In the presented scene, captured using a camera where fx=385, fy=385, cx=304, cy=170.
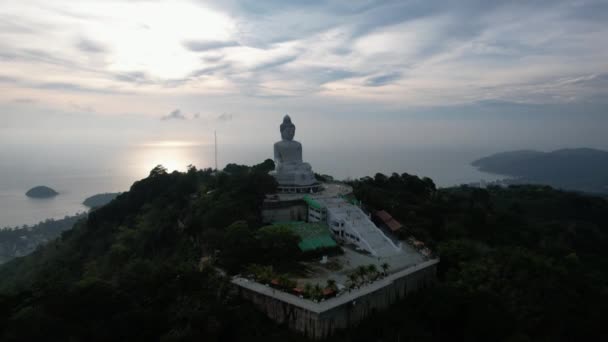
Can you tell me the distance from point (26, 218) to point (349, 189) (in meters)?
88.8

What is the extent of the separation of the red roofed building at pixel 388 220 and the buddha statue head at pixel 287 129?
450 inches

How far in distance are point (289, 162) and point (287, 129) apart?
310cm

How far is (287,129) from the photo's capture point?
34.2 meters

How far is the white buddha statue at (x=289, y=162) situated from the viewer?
31.3 meters

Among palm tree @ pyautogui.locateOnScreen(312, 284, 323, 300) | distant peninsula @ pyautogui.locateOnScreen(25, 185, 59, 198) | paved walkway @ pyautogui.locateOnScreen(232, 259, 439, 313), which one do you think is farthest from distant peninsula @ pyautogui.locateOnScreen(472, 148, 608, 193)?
distant peninsula @ pyautogui.locateOnScreen(25, 185, 59, 198)

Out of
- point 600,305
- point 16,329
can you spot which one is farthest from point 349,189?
point 16,329

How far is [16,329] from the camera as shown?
1123 centimetres

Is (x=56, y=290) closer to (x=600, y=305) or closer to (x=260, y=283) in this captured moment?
Answer: (x=260, y=283)

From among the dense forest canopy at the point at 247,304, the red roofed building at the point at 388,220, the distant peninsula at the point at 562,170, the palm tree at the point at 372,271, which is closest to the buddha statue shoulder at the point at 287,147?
the dense forest canopy at the point at 247,304

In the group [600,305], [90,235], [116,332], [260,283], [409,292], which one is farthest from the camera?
[90,235]

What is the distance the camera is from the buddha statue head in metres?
34.2

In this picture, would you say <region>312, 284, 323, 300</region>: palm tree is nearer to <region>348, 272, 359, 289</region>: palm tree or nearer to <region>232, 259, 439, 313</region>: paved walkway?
<region>232, 259, 439, 313</region>: paved walkway

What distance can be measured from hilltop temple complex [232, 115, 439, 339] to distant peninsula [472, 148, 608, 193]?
127837mm

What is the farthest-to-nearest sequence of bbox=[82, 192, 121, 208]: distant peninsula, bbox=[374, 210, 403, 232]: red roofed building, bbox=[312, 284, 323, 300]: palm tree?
1. bbox=[82, 192, 121, 208]: distant peninsula
2. bbox=[374, 210, 403, 232]: red roofed building
3. bbox=[312, 284, 323, 300]: palm tree
